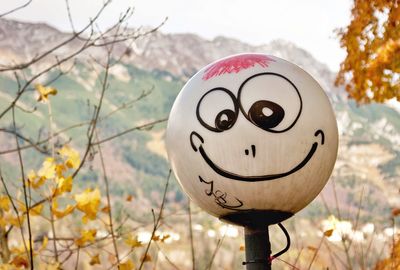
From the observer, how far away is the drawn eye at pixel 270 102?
7.09ft

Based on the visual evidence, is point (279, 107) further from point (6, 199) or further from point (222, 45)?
point (222, 45)

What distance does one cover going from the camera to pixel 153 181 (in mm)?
44531

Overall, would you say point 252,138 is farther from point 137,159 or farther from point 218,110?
point 137,159

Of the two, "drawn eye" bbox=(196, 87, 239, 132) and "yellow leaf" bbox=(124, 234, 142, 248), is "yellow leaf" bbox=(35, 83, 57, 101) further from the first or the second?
"drawn eye" bbox=(196, 87, 239, 132)

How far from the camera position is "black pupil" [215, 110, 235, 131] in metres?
2.16

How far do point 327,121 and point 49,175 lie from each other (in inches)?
41.4

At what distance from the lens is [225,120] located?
2164 millimetres

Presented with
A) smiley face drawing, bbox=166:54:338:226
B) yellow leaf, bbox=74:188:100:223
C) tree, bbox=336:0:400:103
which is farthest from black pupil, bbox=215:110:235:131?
tree, bbox=336:0:400:103

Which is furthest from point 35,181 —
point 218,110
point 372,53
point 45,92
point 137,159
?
point 137,159

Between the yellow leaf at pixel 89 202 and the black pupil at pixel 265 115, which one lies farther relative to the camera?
the yellow leaf at pixel 89 202

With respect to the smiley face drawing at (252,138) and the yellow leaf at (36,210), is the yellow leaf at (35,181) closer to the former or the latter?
the yellow leaf at (36,210)

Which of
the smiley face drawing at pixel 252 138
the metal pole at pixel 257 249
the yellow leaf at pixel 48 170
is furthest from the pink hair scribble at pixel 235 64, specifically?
the yellow leaf at pixel 48 170

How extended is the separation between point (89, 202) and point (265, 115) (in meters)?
0.75

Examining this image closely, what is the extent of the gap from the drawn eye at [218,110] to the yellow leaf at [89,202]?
511 mm
